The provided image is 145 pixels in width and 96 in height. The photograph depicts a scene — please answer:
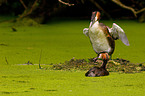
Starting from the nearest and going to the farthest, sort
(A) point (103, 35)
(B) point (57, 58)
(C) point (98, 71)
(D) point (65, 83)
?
(D) point (65, 83) < (C) point (98, 71) < (A) point (103, 35) < (B) point (57, 58)

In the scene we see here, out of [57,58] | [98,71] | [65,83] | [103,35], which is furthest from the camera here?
[57,58]

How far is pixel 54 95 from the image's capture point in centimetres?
325

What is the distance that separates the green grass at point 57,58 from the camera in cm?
346

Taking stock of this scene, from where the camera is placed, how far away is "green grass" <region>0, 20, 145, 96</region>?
3.46m

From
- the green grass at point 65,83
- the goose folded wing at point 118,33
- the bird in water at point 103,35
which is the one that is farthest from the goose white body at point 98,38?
the green grass at point 65,83

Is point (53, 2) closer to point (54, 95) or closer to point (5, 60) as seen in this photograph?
point (5, 60)

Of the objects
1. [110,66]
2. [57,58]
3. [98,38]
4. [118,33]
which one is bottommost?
[57,58]

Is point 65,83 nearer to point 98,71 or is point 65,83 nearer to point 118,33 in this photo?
point 98,71

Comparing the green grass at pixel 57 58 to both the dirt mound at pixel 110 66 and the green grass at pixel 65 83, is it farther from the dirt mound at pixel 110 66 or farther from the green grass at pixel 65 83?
the dirt mound at pixel 110 66

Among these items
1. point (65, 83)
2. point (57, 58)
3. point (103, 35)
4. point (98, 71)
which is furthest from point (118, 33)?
point (57, 58)

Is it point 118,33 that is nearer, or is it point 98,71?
point 98,71

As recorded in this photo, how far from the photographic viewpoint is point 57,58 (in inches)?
213

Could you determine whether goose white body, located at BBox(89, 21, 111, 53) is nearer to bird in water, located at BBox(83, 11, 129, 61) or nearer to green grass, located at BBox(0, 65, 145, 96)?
bird in water, located at BBox(83, 11, 129, 61)

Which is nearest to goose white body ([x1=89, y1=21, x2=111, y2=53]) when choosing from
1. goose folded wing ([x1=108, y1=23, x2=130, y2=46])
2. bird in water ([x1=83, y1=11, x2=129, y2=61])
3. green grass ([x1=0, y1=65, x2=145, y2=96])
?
bird in water ([x1=83, y1=11, x2=129, y2=61])
